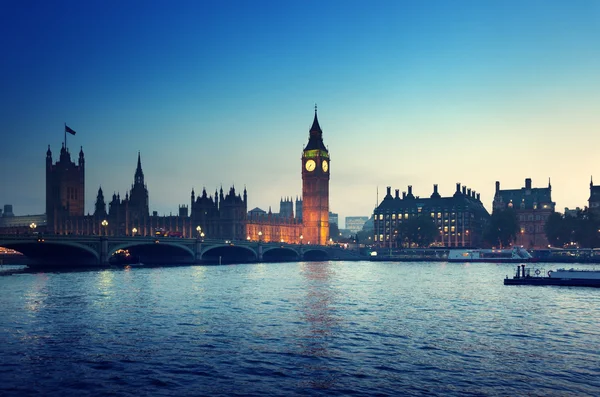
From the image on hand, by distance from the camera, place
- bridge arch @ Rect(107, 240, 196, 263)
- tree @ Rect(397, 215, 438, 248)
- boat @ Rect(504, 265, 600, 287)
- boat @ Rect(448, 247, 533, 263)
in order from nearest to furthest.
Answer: boat @ Rect(504, 265, 600, 287)
bridge arch @ Rect(107, 240, 196, 263)
boat @ Rect(448, 247, 533, 263)
tree @ Rect(397, 215, 438, 248)

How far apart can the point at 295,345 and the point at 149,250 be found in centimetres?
9495

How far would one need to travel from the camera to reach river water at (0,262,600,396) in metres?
22.1

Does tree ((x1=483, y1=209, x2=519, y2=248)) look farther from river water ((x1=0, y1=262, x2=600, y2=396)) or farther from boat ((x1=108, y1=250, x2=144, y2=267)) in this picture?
river water ((x1=0, y1=262, x2=600, y2=396))

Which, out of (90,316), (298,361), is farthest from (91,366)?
(90,316)

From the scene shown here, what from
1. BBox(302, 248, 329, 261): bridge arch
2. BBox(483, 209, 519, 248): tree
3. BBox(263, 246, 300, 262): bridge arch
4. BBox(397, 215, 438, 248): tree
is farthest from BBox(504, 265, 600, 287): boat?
BBox(397, 215, 438, 248): tree

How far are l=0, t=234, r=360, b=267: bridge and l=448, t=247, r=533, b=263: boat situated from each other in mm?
33348

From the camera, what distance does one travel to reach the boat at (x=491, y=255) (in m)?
150

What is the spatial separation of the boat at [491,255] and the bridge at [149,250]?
33.3 metres

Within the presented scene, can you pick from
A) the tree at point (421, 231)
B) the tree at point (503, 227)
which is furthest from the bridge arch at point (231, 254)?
the tree at point (503, 227)

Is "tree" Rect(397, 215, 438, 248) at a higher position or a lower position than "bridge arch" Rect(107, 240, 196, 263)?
higher

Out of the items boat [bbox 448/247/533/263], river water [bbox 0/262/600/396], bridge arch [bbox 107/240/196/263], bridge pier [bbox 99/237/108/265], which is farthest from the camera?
boat [bbox 448/247/533/263]

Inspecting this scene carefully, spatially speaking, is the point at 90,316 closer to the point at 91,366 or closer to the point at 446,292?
the point at 91,366

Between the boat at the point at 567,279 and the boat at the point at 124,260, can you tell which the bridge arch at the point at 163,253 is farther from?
the boat at the point at 567,279

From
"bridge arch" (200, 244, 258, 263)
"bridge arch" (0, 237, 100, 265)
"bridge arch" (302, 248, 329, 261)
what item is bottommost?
"bridge arch" (302, 248, 329, 261)
